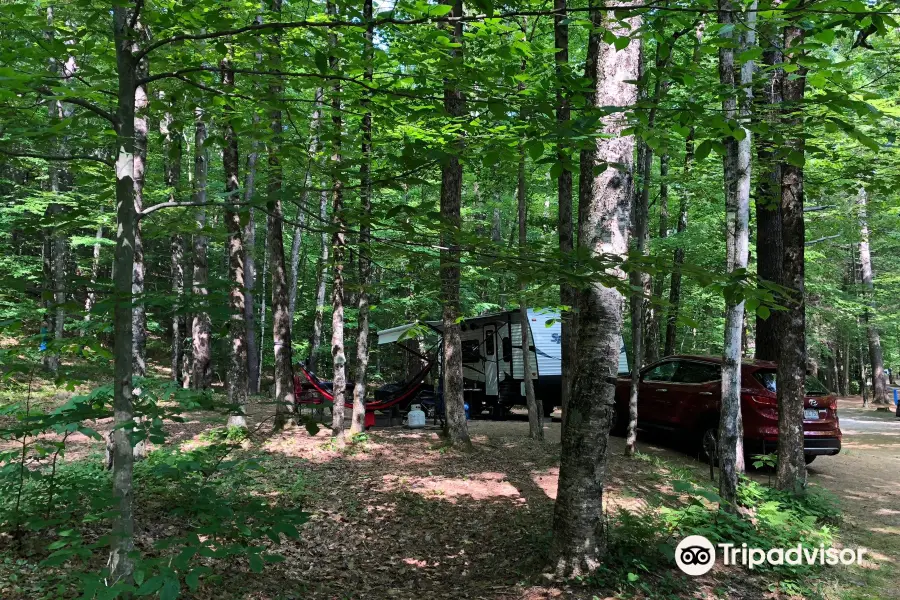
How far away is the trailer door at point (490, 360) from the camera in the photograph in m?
13.6

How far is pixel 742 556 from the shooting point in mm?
4391

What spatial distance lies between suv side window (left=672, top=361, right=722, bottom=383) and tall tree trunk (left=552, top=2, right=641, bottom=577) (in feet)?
14.6

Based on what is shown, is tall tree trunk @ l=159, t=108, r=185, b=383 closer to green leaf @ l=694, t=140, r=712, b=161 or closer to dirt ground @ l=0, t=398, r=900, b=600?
dirt ground @ l=0, t=398, r=900, b=600

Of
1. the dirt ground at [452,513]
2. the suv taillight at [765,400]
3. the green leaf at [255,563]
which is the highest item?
the suv taillight at [765,400]

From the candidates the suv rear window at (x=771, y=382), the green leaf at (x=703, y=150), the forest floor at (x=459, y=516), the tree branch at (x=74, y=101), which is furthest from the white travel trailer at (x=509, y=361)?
the green leaf at (x=703, y=150)

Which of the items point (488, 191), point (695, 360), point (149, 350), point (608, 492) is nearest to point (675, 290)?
point (488, 191)

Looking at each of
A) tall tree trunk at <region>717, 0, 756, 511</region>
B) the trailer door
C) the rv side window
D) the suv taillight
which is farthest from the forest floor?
the rv side window

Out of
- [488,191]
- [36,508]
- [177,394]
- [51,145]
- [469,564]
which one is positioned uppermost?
[488,191]

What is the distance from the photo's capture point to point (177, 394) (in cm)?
228

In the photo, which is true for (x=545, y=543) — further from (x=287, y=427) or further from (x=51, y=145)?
(x=287, y=427)

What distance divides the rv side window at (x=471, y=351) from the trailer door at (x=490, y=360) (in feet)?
1.26

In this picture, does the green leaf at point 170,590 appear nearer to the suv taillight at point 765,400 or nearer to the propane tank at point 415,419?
the suv taillight at point 765,400

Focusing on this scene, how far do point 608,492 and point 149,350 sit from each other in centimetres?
2366

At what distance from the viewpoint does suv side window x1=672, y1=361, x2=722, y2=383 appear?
305 inches
